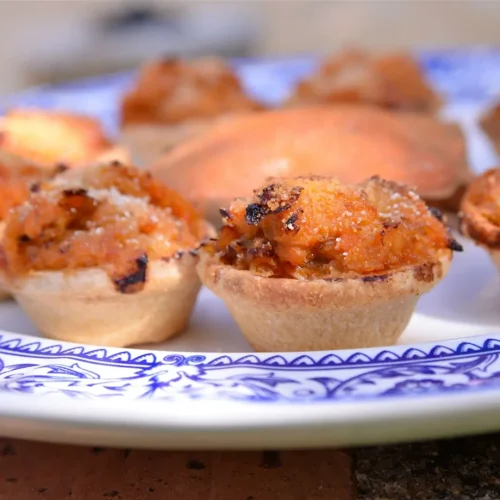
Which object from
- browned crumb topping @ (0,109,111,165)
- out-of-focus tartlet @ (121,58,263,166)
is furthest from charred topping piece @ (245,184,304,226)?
out-of-focus tartlet @ (121,58,263,166)

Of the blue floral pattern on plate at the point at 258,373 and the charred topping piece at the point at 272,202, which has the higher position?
the charred topping piece at the point at 272,202

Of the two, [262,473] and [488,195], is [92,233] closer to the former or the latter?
[262,473]

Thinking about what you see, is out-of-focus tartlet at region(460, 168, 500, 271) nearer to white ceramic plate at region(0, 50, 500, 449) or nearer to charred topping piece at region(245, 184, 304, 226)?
white ceramic plate at region(0, 50, 500, 449)

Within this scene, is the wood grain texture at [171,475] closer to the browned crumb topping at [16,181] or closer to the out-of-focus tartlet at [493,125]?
the browned crumb topping at [16,181]

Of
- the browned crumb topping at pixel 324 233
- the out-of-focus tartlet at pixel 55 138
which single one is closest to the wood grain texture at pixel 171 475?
the browned crumb topping at pixel 324 233

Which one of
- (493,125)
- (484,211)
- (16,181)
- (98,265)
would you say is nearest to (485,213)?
(484,211)
